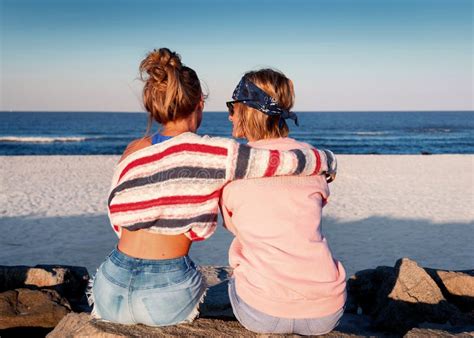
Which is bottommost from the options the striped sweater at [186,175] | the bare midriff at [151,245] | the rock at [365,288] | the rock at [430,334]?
the rock at [365,288]

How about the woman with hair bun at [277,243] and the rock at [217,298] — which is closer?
the woman with hair bun at [277,243]

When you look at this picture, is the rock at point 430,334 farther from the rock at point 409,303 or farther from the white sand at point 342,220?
the white sand at point 342,220

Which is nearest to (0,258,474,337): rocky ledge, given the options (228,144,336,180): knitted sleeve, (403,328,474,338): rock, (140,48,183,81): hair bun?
(403,328,474,338): rock

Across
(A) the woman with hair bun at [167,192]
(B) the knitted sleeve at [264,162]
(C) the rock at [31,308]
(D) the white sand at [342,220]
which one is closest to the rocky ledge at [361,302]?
(C) the rock at [31,308]

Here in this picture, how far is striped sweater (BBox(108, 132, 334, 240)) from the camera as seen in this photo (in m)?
2.37

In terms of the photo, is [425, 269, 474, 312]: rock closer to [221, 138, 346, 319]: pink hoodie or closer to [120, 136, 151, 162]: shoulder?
[221, 138, 346, 319]: pink hoodie

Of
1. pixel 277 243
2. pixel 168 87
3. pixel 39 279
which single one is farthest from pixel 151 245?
pixel 39 279

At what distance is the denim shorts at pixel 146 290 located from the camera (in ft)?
7.97

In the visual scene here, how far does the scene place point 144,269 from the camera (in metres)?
2.43

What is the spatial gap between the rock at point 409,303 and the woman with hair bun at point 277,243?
1292 millimetres

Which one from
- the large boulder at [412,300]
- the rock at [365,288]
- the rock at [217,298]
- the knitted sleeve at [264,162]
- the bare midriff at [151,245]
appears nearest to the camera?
the knitted sleeve at [264,162]

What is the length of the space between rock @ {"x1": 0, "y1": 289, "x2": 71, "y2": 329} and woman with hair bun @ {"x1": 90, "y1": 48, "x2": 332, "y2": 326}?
4.71ft

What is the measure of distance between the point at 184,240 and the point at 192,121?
551mm

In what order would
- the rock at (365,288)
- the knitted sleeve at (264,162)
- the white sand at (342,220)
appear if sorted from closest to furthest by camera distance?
the knitted sleeve at (264,162), the rock at (365,288), the white sand at (342,220)
